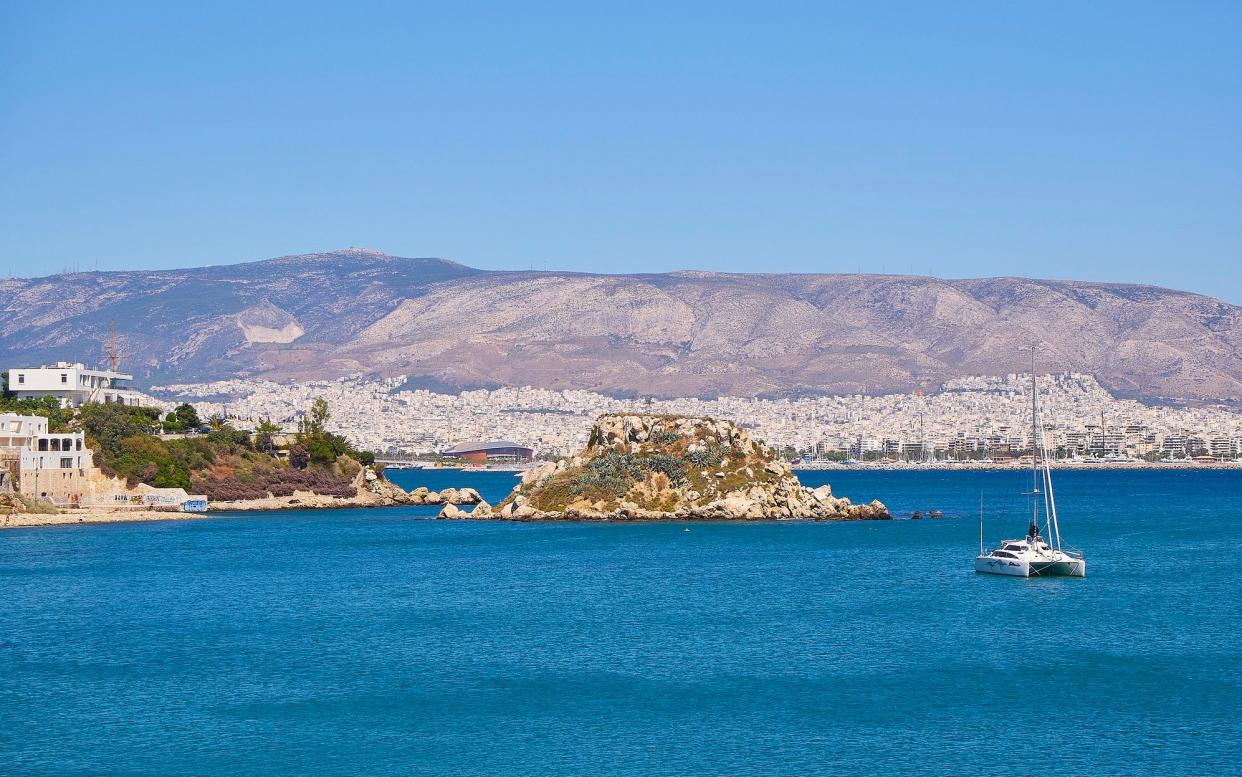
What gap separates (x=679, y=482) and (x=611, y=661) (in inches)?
1825

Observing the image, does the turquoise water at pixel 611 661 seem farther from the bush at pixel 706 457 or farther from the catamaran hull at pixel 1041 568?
the bush at pixel 706 457

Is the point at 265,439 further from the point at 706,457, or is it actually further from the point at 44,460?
the point at 706,457

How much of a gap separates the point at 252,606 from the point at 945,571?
24805 mm

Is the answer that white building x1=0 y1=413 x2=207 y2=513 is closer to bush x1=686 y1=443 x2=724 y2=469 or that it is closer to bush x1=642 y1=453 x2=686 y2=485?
bush x1=642 y1=453 x2=686 y2=485

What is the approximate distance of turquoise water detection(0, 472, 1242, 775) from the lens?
1171 inches

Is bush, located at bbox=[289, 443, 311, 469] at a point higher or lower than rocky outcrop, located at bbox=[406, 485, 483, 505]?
higher

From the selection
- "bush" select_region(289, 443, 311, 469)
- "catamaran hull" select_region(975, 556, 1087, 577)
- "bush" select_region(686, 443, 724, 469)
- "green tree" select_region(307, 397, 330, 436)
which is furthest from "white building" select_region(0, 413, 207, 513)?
"catamaran hull" select_region(975, 556, 1087, 577)

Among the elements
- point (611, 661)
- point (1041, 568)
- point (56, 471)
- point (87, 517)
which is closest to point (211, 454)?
point (56, 471)

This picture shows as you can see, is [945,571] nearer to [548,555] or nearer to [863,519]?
[548,555]

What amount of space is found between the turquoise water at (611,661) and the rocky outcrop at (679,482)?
16.0 m

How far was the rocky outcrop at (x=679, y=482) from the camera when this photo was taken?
8394cm

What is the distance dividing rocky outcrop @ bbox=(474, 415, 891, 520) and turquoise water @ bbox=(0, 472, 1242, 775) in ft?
52.5

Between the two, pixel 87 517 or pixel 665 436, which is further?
pixel 665 436

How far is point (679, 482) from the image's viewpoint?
8469 centimetres
